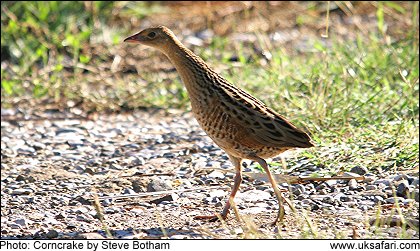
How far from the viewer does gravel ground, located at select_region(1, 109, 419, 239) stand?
5.09 meters

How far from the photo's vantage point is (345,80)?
7402 mm

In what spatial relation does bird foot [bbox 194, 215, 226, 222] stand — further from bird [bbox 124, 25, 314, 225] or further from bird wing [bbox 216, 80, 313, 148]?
bird wing [bbox 216, 80, 313, 148]

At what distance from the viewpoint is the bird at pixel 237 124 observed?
17.3 ft

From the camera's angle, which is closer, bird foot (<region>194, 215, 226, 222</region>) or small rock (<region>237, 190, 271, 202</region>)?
bird foot (<region>194, 215, 226, 222</region>)

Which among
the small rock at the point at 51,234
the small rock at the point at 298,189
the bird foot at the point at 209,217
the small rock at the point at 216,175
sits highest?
the small rock at the point at 216,175

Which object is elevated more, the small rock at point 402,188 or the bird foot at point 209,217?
the small rock at point 402,188

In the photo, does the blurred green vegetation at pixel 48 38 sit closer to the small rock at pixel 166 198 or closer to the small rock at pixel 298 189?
the small rock at pixel 166 198

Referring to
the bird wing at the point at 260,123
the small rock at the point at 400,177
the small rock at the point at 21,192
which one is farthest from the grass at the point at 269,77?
the small rock at the point at 21,192

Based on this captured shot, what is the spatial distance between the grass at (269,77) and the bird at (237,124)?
0.57m

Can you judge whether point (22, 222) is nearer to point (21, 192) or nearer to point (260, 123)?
point (21, 192)

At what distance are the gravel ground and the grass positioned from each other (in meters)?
0.26

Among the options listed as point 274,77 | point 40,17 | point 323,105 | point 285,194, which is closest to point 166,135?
point 274,77

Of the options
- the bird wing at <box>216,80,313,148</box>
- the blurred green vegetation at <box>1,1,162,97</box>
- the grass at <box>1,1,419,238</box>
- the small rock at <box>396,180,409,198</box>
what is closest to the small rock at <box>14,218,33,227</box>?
the bird wing at <box>216,80,313,148</box>

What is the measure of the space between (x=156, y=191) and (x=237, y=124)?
40.5 inches
